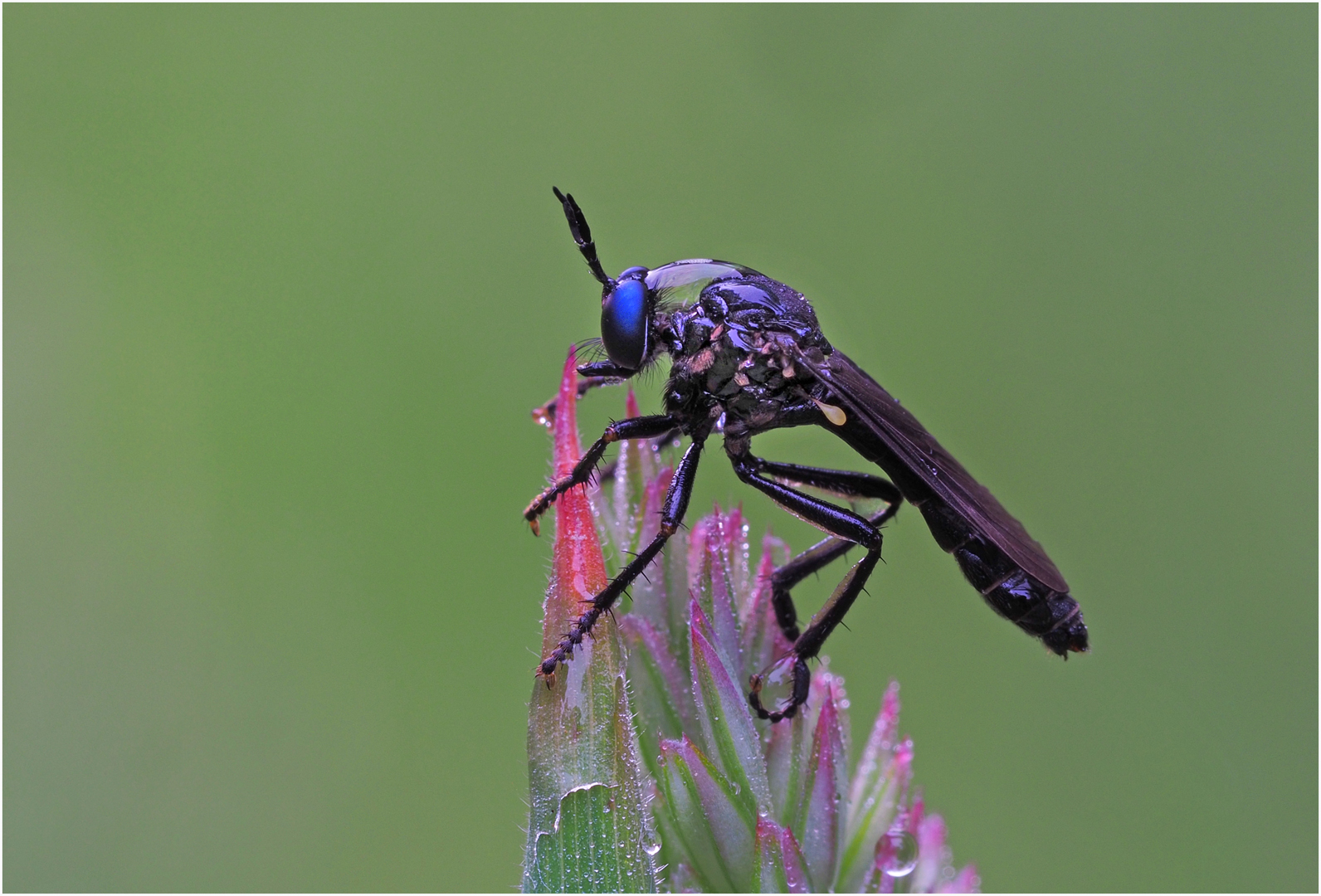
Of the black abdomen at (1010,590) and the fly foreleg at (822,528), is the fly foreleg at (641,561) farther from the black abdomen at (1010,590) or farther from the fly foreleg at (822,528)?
the black abdomen at (1010,590)

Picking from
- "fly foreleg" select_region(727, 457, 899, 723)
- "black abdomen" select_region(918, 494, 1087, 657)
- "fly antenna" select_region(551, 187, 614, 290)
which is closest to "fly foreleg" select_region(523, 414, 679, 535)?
"fly foreleg" select_region(727, 457, 899, 723)

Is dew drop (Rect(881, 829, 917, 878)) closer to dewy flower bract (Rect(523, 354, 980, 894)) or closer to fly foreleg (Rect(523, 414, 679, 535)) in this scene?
dewy flower bract (Rect(523, 354, 980, 894))

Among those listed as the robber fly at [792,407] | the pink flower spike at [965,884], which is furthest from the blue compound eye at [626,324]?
the pink flower spike at [965,884]

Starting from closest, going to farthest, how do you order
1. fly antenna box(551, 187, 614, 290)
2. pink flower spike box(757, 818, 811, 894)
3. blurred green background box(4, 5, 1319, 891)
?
pink flower spike box(757, 818, 811, 894) < fly antenna box(551, 187, 614, 290) < blurred green background box(4, 5, 1319, 891)

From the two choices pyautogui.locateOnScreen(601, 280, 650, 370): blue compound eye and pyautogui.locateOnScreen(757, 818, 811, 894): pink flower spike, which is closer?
pyautogui.locateOnScreen(757, 818, 811, 894): pink flower spike

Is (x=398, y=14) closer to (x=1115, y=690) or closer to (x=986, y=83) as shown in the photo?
(x=986, y=83)

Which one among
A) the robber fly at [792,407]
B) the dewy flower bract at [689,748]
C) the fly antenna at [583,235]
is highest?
the fly antenna at [583,235]
